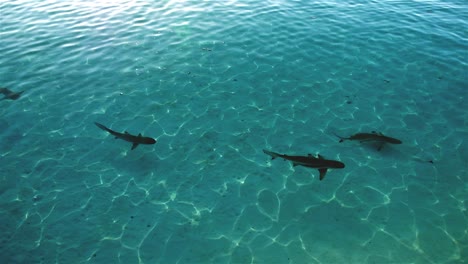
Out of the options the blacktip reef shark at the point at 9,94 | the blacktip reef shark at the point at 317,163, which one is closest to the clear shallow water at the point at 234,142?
the blacktip reef shark at the point at 9,94

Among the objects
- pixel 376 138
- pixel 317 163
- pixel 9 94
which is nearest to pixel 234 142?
pixel 317 163

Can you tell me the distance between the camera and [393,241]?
1084 cm

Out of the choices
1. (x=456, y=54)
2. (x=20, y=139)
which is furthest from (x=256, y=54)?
(x=20, y=139)

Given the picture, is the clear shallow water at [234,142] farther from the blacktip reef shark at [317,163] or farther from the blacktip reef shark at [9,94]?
the blacktip reef shark at [317,163]

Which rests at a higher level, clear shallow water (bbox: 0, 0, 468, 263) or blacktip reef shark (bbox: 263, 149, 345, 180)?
blacktip reef shark (bbox: 263, 149, 345, 180)

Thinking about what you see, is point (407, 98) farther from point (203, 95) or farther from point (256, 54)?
point (203, 95)

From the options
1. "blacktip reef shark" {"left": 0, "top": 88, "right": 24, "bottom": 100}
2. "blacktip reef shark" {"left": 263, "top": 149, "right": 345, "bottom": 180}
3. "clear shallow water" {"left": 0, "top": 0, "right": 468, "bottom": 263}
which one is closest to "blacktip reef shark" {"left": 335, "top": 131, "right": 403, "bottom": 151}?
"clear shallow water" {"left": 0, "top": 0, "right": 468, "bottom": 263}

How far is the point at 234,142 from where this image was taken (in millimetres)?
14844

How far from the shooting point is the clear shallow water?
11055 millimetres

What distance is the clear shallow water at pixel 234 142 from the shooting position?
11.1 meters

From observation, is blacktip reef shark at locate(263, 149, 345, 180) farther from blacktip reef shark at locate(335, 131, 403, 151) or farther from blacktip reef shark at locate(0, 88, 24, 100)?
blacktip reef shark at locate(0, 88, 24, 100)

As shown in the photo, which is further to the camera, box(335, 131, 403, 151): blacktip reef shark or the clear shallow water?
box(335, 131, 403, 151): blacktip reef shark

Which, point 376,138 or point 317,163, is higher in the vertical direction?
point 317,163

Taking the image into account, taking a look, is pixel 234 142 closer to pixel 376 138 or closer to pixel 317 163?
pixel 317 163
